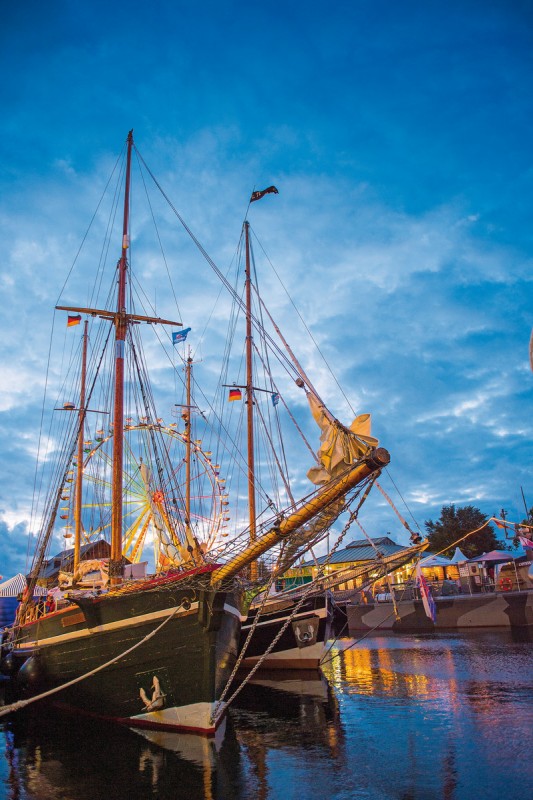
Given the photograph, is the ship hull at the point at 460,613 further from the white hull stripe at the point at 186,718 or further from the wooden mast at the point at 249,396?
the white hull stripe at the point at 186,718

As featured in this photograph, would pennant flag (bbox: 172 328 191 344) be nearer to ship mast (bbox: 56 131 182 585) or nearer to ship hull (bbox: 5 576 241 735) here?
ship mast (bbox: 56 131 182 585)

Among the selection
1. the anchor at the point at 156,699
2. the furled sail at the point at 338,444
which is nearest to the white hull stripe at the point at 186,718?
the anchor at the point at 156,699

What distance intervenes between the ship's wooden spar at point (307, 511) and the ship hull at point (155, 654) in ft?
2.93

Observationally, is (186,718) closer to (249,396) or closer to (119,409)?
(119,409)

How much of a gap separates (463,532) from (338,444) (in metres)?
62.0

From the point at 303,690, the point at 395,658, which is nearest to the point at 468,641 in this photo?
the point at 395,658

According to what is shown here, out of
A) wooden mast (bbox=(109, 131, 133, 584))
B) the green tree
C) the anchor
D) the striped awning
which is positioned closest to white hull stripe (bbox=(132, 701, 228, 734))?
the anchor

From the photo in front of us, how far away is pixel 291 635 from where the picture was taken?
914 inches

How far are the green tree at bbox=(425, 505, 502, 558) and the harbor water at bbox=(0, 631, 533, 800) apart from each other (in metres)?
48.3

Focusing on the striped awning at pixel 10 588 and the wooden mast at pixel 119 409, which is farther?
the striped awning at pixel 10 588

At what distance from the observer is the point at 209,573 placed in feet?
40.8

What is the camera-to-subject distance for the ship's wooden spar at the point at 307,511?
10.3m

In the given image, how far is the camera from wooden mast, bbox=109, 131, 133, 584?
15.7 m

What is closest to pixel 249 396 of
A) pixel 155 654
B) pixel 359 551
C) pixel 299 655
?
pixel 299 655
